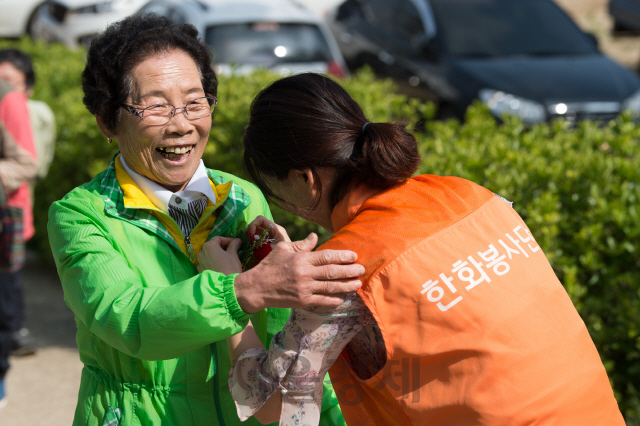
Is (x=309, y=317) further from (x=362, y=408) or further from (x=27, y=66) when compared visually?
(x=27, y=66)

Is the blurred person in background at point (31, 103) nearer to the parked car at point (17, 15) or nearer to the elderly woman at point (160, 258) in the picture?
the elderly woman at point (160, 258)

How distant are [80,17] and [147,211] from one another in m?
11.2

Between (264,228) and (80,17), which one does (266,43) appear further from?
(264,228)

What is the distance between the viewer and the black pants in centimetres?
410

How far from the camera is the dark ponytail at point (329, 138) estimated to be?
1.66 metres

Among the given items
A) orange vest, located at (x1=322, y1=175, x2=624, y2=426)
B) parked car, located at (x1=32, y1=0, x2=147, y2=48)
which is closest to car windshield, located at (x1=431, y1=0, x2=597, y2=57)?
orange vest, located at (x1=322, y1=175, x2=624, y2=426)

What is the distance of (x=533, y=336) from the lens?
1505 mm

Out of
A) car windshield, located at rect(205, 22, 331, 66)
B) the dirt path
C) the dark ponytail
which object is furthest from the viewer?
car windshield, located at rect(205, 22, 331, 66)

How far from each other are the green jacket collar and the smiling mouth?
0.15 metres

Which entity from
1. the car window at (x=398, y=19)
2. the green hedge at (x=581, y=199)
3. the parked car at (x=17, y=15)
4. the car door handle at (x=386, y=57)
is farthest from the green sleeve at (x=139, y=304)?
the parked car at (x=17, y=15)

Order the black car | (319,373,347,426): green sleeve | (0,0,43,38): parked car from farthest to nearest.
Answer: (0,0,43,38): parked car, the black car, (319,373,347,426): green sleeve

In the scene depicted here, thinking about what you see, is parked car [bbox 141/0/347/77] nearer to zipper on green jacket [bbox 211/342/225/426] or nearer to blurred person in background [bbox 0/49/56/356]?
blurred person in background [bbox 0/49/56/356]

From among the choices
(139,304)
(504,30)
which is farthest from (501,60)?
(139,304)

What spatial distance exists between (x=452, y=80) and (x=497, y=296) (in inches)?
223
